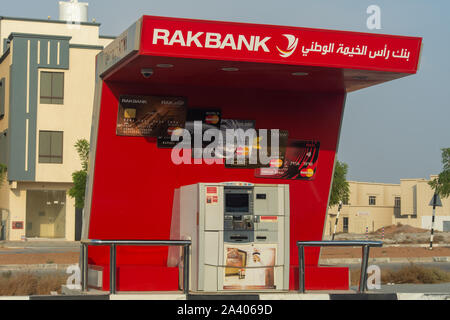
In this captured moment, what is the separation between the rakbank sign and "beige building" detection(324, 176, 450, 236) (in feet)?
260

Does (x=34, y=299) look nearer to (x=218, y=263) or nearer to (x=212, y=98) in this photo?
(x=218, y=263)

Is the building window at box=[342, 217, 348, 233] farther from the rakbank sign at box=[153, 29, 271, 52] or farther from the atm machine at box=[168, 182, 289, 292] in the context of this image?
the rakbank sign at box=[153, 29, 271, 52]

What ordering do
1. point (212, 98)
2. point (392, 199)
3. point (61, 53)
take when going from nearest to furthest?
point (212, 98), point (61, 53), point (392, 199)

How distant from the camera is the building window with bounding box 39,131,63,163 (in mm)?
50469

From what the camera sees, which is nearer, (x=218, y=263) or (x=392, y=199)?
(x=218, y=263)

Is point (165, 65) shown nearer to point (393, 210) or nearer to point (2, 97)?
point (2, 97)

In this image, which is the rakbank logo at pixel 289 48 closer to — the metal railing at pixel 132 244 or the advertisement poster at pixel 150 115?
the advertisement poster at pixel 150 115

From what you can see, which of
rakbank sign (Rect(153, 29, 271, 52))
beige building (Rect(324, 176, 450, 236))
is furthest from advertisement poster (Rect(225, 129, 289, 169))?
beige building (Rect(324, 176, 450, 236))

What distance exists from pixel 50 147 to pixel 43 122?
5.19ft

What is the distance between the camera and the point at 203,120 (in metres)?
13.7
